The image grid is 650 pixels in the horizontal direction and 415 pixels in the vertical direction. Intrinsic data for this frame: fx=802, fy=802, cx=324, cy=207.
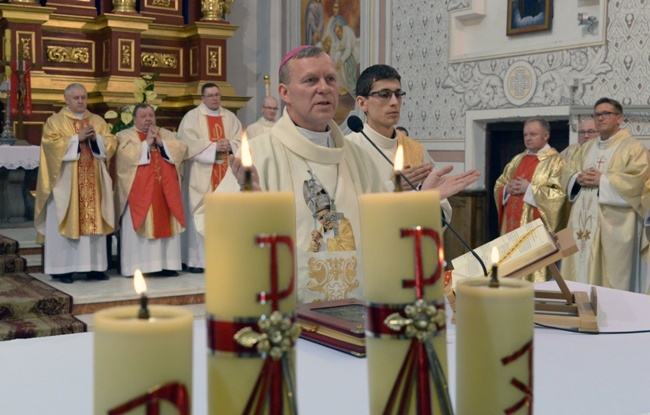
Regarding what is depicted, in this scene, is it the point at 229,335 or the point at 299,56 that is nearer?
the point at 229,335

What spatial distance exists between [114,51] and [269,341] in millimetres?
9871

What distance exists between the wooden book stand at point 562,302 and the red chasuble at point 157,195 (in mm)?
6106

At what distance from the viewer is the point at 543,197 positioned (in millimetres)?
7160

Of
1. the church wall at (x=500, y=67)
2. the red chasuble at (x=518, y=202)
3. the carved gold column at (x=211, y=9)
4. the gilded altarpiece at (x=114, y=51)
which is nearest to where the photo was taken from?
the church wall at (x=500, y=67)

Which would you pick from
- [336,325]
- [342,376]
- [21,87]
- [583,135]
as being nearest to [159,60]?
[21,87]

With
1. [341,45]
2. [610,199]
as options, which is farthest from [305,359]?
[341,45]

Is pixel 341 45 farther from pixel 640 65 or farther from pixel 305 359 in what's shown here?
pixel 305 359

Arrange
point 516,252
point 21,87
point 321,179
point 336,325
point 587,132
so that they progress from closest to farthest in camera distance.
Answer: point 336,325, point 516,252, point 321,179, point 587,132, point 21,87

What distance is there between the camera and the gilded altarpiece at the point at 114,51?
964 cm

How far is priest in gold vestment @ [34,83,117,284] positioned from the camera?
24.6ft

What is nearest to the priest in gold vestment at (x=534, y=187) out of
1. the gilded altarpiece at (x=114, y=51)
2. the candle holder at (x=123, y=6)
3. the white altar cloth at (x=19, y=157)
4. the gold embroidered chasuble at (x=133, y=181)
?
the gold embroidered chasuble at (x=133, y=181)

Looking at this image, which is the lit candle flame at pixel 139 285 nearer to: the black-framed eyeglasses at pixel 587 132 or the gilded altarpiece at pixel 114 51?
the black-framed eyeglasses at pixel 587 132

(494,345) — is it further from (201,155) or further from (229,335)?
(201,155)

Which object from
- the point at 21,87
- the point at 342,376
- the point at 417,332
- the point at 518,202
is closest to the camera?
the point at 417,332
